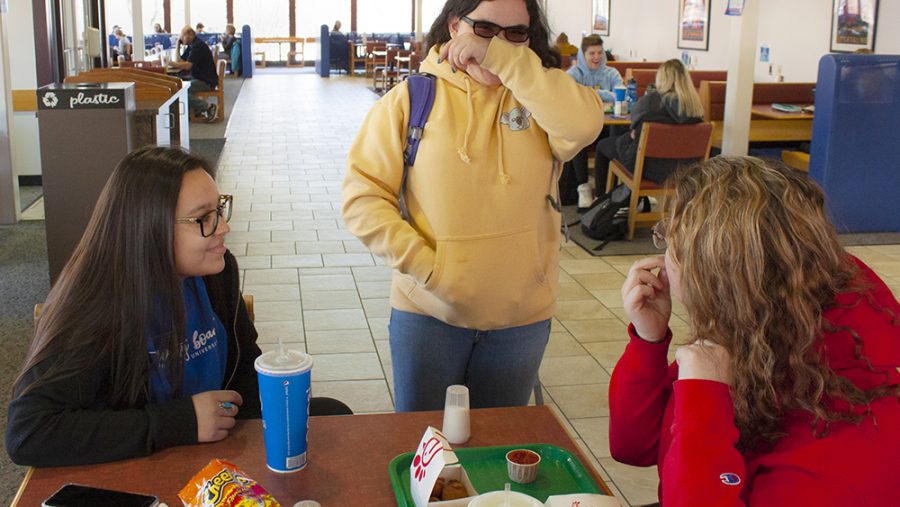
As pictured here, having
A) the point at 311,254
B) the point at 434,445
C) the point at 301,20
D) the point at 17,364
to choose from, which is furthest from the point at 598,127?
the point at 301,20

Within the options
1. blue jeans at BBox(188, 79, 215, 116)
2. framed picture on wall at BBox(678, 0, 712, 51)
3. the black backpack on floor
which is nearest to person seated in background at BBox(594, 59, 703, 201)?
the black backpack on floor

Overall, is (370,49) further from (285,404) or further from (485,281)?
(285,404)

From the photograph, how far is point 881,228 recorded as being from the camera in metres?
6.64

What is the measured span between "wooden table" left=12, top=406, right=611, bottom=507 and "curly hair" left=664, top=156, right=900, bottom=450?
38cm

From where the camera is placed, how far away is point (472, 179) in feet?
6.34

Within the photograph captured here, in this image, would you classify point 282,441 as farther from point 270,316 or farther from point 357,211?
point 270,316

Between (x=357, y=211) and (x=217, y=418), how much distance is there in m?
0.53

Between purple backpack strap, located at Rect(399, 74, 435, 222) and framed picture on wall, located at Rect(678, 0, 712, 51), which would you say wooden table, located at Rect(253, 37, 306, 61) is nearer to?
framed picture on wall, located at Rect(678, 0, 712, 51)

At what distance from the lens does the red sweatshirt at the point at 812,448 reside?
1213mm

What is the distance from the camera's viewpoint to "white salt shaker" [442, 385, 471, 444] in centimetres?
165

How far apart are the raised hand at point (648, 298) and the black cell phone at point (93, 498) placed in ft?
2.73

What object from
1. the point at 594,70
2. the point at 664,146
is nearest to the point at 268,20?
the point at 594,70

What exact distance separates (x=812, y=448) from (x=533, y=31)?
1143 millimetres

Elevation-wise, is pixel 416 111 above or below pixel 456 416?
above
